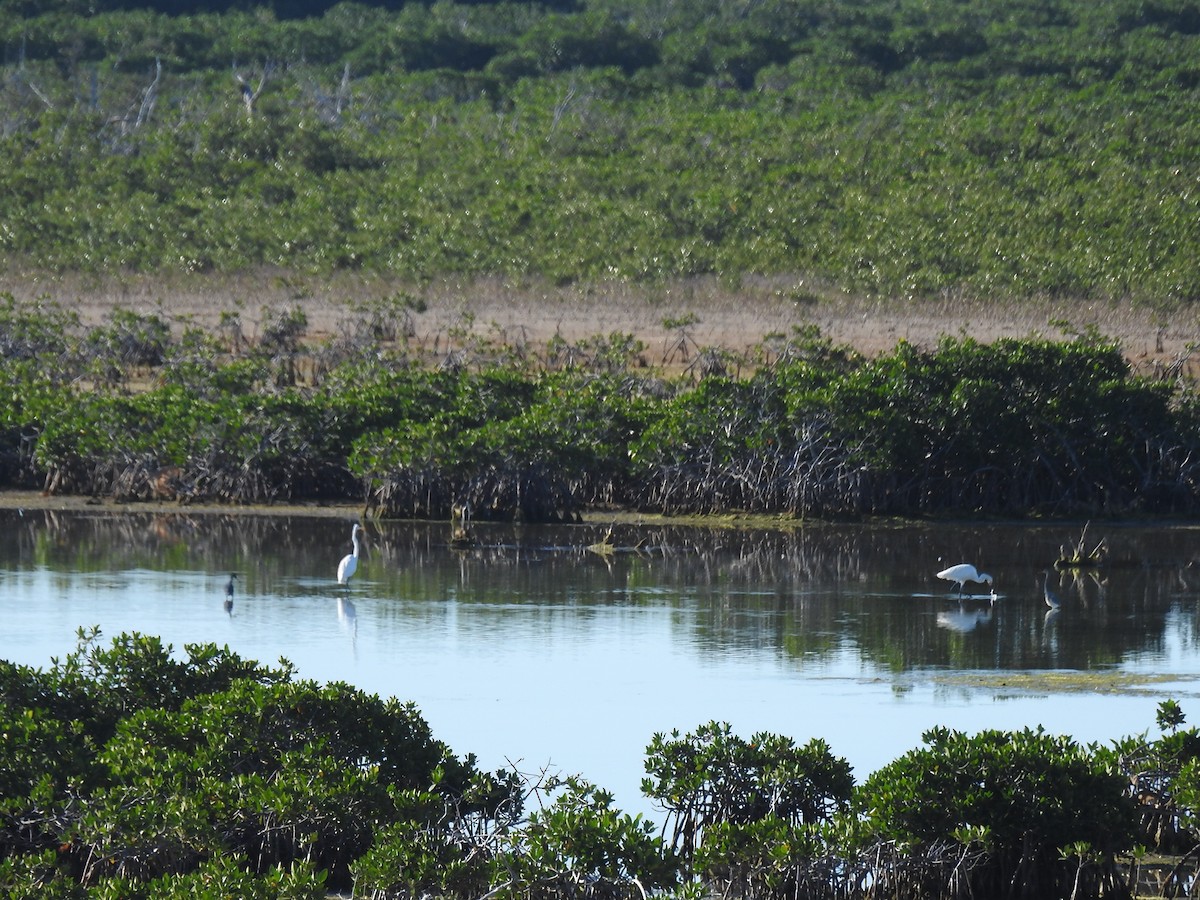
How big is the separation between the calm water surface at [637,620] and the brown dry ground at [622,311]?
28.2 ft

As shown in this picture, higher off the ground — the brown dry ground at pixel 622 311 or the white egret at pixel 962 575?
the brown dry ground at pixel 622 311

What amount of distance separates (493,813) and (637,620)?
699 cm

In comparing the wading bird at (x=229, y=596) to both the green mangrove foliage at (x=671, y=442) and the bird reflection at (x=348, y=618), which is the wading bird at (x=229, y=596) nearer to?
the bird reflection at (x=348, y=618)

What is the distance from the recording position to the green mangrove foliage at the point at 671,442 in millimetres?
21703

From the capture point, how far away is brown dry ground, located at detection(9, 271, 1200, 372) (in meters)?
30.7

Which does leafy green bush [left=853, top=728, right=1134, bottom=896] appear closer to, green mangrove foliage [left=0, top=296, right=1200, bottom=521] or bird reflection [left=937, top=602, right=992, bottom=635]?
bird reflection [left=937, top=602, right=992, bottom=635]

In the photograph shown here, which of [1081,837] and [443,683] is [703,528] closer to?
[443,683]

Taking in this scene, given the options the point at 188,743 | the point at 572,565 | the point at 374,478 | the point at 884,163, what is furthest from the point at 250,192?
the point at 188,743

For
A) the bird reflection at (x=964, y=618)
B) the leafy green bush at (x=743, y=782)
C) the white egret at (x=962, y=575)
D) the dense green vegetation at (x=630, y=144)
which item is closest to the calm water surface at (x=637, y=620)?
the bird reflection at (x=964, y=618)

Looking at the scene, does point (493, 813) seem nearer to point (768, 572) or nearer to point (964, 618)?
point (964, 618)

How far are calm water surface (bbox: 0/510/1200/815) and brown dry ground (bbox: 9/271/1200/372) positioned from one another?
28.2ft

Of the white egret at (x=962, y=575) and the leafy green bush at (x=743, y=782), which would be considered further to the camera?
the white egret at (x=962, y=575)

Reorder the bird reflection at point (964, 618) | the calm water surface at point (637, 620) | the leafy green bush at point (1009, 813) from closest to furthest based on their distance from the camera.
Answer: the leafy green bush at point (1009, 813) < the calm water surface at point (637, 620) < the bird reflection at point (964, 618)

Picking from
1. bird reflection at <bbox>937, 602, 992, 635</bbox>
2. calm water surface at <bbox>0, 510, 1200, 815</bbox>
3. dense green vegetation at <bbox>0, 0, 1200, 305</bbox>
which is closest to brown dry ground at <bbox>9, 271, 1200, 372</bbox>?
dense green vegetation at <bbox>0, 0, 1200, 305</bbox>
